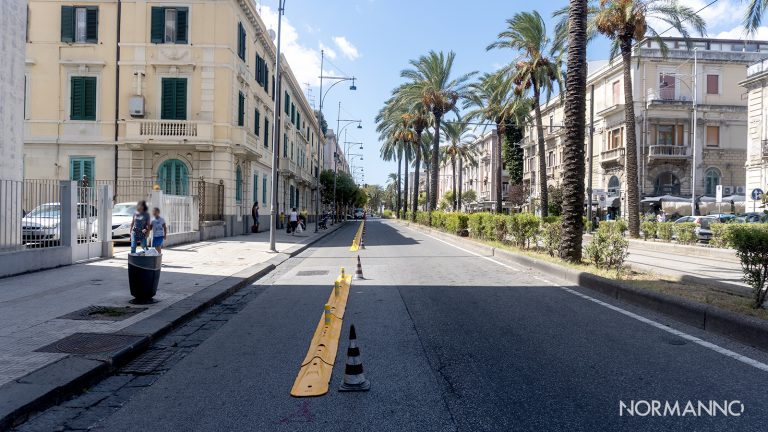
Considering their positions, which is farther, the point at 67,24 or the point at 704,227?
the point at 704,227

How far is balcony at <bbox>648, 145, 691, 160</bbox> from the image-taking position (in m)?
45.3

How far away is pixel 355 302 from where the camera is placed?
9594 millimetres

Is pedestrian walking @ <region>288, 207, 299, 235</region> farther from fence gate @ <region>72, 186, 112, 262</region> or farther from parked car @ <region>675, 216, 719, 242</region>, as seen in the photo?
parked car @ <region>675, 216, 719, 242</region>

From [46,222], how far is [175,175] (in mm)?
13285

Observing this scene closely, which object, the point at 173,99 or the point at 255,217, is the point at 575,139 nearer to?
the point at 173,99

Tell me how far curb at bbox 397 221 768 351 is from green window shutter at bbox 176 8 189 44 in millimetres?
20770

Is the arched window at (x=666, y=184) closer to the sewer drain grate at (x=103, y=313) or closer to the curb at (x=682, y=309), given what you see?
the curb at (x=682, y=309)

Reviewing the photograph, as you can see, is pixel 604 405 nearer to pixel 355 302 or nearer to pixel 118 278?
pixel 355 302

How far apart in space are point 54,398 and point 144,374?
1008 mm

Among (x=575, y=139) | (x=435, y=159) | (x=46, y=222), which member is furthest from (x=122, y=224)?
(x=435, y=159)

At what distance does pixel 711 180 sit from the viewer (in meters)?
47.1

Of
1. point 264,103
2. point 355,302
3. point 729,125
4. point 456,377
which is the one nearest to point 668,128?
point 729,125

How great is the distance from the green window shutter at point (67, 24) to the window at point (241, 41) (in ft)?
24.2

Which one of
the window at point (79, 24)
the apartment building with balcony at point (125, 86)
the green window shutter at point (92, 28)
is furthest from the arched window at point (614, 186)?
the window at point (79, 24)
